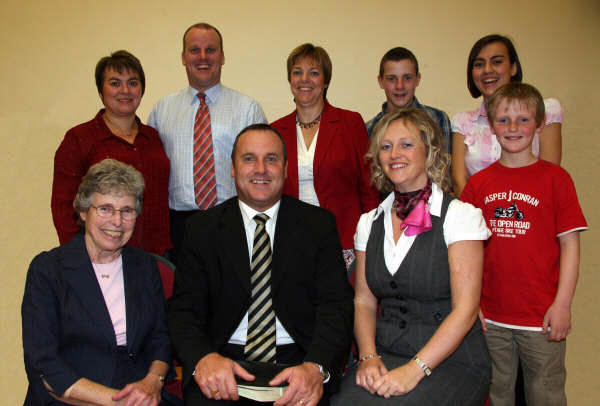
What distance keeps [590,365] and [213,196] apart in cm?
301

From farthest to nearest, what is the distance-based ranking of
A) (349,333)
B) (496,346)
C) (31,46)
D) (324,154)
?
(31,46), (324,154), (496,346), (349,333)

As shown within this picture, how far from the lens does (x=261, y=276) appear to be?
6.56 ft

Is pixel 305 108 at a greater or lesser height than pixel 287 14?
lesser

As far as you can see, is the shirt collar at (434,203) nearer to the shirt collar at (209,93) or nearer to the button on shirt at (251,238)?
the button on shirt at (251,238)

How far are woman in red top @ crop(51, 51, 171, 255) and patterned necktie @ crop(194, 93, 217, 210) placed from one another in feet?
0.58

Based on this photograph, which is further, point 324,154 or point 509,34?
point 509,34

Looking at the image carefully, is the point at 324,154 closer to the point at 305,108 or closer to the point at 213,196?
the point at 305,108

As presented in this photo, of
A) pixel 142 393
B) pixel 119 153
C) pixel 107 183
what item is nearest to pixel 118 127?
pixel 119 153

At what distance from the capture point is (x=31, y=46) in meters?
4.00

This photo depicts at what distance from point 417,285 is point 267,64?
258 centimetres

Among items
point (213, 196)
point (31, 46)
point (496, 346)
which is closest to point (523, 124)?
point (496, 346)

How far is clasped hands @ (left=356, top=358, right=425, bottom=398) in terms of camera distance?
1.71 metres

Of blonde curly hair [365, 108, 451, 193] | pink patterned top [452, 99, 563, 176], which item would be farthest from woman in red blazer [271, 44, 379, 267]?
blonde curly hair [365, 108, 451, 193]

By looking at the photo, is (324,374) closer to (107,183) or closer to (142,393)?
(142,393)
